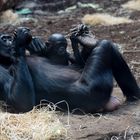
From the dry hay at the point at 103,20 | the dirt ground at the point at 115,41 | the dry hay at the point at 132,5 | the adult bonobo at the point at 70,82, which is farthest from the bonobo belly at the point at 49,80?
the dry hay at the point at 132,5

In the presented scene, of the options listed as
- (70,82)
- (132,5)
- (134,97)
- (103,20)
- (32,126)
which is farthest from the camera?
(132,5)

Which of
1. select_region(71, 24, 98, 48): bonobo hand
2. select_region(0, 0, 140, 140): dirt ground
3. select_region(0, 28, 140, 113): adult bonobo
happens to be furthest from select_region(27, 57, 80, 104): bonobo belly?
select_region(71, 24, 98, 48): bonobo hand

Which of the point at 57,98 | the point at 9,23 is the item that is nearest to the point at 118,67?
the point at 57,98

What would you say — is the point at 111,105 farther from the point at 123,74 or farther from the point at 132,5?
the point at 132,5

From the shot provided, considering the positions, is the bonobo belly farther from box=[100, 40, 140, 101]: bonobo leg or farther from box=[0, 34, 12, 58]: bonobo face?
box=[100, 40, 140, 101]: bonobo leg

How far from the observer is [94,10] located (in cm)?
1365

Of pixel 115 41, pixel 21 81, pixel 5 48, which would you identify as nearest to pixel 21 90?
pixel 21 81

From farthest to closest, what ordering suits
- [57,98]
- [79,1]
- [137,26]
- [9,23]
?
[79,1] < [9,23] < [137,26] < [57,98]

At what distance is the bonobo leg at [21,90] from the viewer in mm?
5746

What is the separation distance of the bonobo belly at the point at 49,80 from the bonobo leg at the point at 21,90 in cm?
15

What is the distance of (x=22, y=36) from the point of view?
18.9 ft

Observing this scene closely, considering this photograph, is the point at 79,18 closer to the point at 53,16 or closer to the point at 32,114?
the point at 53,16

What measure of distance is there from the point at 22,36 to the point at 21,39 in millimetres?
35

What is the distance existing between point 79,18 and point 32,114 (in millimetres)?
7318
